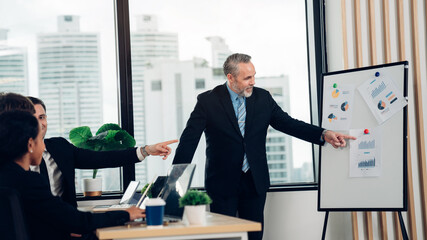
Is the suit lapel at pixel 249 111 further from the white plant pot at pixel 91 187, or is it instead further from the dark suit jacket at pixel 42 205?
the dark suit jacket at pixel 42 205

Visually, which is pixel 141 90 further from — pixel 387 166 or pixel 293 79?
pixel 387 166

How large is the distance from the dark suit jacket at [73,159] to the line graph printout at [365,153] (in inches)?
58.8

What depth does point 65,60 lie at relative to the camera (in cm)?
436

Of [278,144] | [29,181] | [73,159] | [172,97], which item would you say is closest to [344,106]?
[278,144]

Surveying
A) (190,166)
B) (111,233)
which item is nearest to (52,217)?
(111,233)

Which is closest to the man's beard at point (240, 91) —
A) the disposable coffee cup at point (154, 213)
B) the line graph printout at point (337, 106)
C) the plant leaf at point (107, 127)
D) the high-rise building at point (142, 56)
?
the line graph printout at point (337, 106)

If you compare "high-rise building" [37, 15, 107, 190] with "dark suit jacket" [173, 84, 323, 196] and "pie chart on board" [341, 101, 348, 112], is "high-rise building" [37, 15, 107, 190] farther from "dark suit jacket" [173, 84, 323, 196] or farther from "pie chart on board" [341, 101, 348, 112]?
"pie chart on board" [341, 101, 348, 112]

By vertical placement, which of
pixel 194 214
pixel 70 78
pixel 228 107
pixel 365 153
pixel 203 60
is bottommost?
pixel 194 214

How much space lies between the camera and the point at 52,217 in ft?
6.79

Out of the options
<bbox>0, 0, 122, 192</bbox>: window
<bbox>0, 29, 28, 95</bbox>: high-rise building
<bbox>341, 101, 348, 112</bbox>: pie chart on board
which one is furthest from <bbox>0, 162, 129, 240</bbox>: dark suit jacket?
<bbox>0, 29, 28, 95</bbox>: high-rise building

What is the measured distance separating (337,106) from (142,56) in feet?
5.56

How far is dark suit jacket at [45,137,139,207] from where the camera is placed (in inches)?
126

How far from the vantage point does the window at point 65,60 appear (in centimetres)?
430

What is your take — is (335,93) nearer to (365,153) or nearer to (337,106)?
(337,106)
